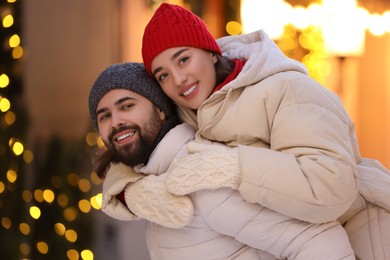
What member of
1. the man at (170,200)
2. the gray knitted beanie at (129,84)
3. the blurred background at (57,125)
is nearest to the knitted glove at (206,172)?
the man at (170,200)

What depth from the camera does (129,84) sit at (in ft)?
7.47

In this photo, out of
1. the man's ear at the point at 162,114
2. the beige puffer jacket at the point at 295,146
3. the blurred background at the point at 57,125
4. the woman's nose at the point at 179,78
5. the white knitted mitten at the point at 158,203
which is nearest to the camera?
the beige puffer jacket at the point at 295,146

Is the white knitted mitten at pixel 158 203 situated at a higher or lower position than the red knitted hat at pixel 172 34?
lower

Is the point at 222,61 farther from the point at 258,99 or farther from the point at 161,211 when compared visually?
the point at 161,211

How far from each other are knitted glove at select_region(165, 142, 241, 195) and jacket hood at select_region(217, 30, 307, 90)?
0.21m

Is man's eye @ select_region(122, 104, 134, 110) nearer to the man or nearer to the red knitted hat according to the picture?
the man

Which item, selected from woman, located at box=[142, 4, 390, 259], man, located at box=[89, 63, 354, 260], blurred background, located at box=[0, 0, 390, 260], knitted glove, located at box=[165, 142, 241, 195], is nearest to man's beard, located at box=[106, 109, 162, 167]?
man, located at box=[89, 63, 354, 260]

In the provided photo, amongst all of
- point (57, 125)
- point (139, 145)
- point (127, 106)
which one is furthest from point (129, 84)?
point (57, 125)

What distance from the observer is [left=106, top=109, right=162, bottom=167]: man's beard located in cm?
225

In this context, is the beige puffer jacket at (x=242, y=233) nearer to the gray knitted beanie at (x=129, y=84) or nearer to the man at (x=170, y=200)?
the man at (x=170, y=200)

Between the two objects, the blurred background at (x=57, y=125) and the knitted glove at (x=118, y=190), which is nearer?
the knitted glove at (x=118, y=190)

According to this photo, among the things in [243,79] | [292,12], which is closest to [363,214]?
[243,79]

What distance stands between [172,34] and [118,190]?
50 cm

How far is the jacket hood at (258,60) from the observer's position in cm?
214
